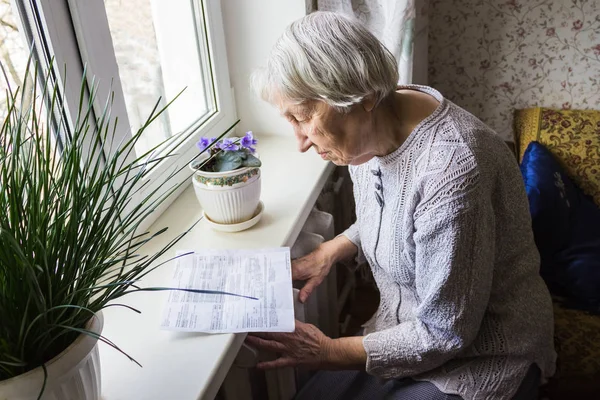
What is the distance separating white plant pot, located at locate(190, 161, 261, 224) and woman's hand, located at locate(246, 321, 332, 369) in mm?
265

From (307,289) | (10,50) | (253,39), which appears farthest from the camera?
(253,39)

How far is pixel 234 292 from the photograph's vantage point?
97 cm

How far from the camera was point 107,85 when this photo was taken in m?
1.01

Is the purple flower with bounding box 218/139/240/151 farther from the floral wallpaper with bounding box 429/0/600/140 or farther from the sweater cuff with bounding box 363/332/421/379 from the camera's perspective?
the floral wallpaper with bounding box 429/0/600/140

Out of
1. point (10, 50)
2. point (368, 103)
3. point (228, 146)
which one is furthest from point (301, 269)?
point (10, 50)

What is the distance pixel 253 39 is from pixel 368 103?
26.1 inches

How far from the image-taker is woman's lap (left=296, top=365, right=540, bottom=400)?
1.06 metres

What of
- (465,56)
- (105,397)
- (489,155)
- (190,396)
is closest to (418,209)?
(489,155)

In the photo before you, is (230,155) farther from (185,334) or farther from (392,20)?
(392,20)

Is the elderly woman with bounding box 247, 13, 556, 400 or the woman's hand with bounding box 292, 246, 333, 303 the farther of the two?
the woman's hand with bounding box 292, 246, 333, 303

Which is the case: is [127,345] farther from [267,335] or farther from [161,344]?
[267,335]

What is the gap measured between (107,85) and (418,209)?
0.64 metres

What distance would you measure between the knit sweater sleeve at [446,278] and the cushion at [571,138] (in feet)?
3.29

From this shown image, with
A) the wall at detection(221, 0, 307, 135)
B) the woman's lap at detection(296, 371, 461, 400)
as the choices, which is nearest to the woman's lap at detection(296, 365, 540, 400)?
the woman's lap at detection(296, 371, 461, 400)
